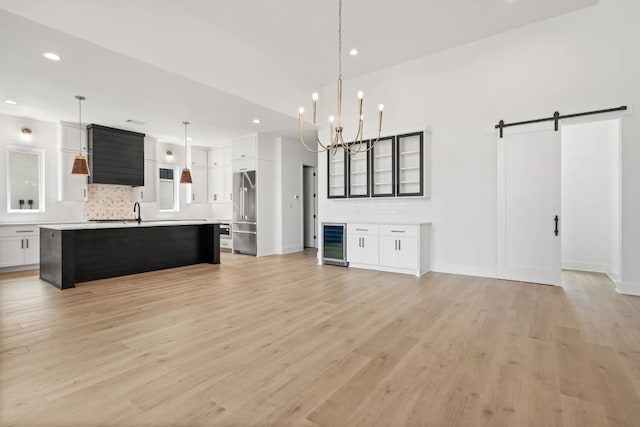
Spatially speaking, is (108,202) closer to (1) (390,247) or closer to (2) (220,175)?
(2) (220,175)

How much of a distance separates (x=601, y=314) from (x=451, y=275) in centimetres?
205

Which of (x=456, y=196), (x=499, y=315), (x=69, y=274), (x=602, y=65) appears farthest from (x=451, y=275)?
(x=69, y=274)

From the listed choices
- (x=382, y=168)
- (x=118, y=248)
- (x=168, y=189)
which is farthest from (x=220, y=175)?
(x=382, y=168)

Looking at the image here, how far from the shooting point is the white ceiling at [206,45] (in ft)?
11.3

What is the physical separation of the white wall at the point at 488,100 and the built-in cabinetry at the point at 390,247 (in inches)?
19.9

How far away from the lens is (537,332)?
278 cm

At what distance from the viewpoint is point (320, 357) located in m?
2.30

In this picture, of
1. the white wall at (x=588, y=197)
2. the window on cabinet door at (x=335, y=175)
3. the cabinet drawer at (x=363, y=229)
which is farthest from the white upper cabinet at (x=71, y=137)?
the white wall at (x=588, y=197)

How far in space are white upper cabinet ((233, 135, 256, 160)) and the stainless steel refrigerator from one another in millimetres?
439

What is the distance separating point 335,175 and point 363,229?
1.56 m

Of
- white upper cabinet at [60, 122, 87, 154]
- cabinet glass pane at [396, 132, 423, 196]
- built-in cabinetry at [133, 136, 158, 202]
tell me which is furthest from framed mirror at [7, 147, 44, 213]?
cabinet glass pane at [396, 132, 423, 196]

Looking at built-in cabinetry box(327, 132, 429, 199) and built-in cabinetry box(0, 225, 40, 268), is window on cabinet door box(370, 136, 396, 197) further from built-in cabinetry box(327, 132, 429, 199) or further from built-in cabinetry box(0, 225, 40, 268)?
built-in cabinetry box(0, 225, 40, 268)

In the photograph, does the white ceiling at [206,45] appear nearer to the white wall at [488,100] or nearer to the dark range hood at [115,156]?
the white wall at [488,100]

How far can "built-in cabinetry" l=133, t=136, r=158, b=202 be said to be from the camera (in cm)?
786
